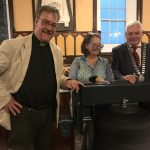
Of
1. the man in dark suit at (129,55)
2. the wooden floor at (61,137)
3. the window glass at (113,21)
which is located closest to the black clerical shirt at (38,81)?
the man in dark suit at (129,55)

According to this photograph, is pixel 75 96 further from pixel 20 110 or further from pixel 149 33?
pixel 149 33

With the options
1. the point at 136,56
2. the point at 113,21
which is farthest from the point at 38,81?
the point at 113,21

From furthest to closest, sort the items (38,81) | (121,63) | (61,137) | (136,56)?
(61,137) < (121,63) < (136,56) < (38,81)

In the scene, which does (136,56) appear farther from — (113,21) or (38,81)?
(113,21)

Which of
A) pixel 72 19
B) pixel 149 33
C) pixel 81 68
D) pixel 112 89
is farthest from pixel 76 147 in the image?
pixel 149 33

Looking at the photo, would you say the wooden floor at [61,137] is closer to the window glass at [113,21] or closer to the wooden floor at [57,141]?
the wooden floor at [57,141]

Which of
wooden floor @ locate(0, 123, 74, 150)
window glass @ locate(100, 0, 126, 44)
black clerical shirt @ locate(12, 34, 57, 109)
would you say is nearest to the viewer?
black clerical shirt @ locate(12, 34, 57, 109)

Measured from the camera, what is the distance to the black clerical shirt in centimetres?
136

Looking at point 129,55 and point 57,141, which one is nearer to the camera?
point 129,55

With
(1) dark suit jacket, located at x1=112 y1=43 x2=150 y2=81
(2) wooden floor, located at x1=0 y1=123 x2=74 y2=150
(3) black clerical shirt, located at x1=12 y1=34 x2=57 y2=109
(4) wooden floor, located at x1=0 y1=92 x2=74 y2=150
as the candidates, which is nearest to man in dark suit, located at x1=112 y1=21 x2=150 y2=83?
(1) dark suit jacket, located at x1=112 y1=43 x2=150 y2=81

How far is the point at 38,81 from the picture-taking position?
1382mm

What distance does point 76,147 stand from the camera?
1.87 m

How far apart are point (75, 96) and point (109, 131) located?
25 cm

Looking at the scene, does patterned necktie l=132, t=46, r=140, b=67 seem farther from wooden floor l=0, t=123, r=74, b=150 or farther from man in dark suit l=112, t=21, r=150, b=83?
wooden floor l=0, t=123, r=74, b=150
